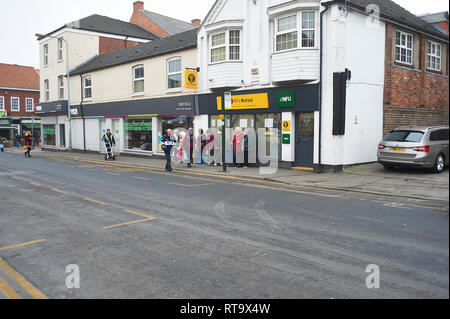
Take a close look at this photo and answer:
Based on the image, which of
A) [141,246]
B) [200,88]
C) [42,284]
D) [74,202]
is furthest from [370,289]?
[200,88]

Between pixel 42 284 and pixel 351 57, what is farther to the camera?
pixel 351 57

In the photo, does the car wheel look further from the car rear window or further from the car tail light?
the car rear window

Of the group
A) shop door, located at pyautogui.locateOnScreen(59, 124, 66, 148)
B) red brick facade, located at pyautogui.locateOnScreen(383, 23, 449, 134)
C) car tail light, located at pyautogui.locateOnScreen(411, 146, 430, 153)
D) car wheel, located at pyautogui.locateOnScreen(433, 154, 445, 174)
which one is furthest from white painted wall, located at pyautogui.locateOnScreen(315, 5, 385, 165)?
shop door, located at pyautogui.locateOnScreen(59, 124, 66, 148)

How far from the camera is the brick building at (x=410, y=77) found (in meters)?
17.2

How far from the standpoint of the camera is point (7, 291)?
4188 mm

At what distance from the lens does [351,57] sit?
1548 cm

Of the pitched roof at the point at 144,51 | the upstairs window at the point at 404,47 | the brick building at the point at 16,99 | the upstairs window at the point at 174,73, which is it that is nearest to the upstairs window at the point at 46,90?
the pitched roof at the point at 144,51

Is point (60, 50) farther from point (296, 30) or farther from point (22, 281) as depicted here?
point (22, 281)

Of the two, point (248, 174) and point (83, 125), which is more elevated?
point (83, 125)

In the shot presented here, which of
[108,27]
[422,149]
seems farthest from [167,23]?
[422,149]
